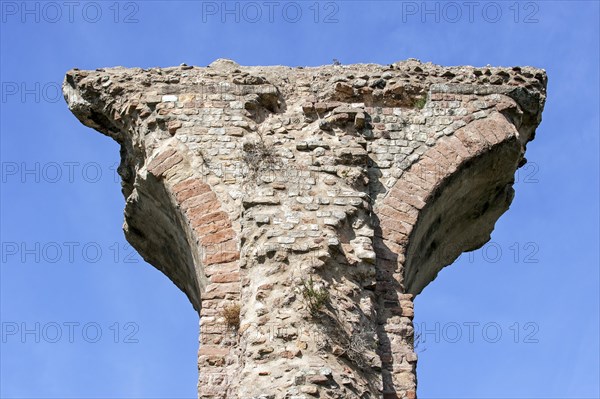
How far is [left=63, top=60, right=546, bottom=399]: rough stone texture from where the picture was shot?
979cm

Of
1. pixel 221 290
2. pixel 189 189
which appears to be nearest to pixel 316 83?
pixel 189 189

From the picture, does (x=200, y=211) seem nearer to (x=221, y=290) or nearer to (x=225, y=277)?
(x=225, y=277)

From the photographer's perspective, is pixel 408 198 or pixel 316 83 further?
pixel 316 83

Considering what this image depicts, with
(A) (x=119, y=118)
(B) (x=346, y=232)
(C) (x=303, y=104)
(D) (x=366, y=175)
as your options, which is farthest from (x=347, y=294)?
(A) (x=119, y=118)

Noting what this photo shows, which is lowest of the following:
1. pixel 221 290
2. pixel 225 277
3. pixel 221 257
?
pixel 221 290

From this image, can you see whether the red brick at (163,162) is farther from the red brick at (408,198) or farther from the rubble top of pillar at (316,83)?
the red brick at (408,198)

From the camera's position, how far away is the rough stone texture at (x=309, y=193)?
979 centimetres

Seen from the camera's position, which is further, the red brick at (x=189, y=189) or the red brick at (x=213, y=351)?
the red brick at (x=189, y=189)

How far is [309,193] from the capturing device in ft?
35.0

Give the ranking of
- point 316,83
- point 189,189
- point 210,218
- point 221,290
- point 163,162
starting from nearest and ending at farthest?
point 221,290 → point 210,218 → point 189,189 → point 163,162 → point 316,83

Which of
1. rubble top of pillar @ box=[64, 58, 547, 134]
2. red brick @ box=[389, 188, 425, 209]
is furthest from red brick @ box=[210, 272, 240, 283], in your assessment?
rubble top of pillar @ box=[64, 58, 547, 134]

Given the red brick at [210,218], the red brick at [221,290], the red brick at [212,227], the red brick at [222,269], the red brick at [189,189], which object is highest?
the red brick at [189,189]

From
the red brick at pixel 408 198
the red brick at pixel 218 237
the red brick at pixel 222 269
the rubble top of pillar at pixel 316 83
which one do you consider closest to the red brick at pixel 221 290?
the red brick at pixel 222 269

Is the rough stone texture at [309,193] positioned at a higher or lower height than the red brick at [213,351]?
higher
